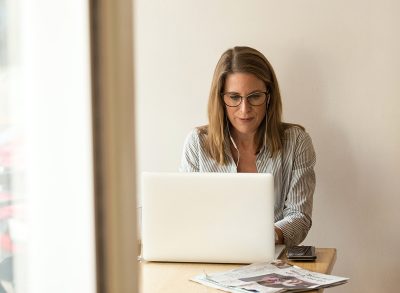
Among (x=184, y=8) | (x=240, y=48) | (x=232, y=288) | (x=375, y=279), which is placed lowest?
(x=375, y=279)

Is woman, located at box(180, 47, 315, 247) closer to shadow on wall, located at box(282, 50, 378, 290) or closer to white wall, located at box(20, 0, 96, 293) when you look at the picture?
shadow on wall, located at box(282, 50, 378, 290)

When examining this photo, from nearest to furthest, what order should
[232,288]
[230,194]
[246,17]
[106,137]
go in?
[106,137] → [232,288] → [230,194] → [246,17]

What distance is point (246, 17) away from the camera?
111 inches

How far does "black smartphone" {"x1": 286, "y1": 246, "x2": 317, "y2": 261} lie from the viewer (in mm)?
2031

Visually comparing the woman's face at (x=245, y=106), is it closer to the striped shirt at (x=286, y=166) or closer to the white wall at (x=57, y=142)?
the striped shirt at (x=286, y=166)

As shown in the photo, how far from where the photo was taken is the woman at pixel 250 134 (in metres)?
2.59

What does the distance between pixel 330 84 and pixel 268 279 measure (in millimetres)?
1176

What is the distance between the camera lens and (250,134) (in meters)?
2.67

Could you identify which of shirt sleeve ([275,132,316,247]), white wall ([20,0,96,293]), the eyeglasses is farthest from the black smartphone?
white wall ([20,0,96,293])

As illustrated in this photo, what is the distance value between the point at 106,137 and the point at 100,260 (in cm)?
11

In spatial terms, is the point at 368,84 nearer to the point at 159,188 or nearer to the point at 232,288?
the point at 159,188

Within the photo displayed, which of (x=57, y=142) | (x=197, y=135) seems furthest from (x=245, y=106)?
(x=57, y=142)

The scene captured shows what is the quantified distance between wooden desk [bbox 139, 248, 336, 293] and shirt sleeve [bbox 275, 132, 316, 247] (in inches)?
7.4

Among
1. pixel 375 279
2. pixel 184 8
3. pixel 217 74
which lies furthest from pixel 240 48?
pixel 375 279
